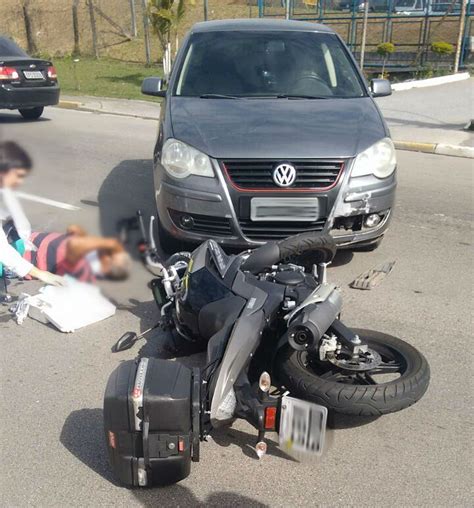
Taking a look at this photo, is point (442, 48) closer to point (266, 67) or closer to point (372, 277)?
point (266, 67)

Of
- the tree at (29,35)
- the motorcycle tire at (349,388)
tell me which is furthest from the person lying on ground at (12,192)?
the tree at (29,35)

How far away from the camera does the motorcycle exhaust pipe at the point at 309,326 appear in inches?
101

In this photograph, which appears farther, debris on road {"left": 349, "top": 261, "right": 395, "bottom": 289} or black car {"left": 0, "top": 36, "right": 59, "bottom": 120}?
black car {"left": 0, "top": 36, "right": 59, "bottom": 120}

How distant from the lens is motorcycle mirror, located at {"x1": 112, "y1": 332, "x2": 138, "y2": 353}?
12.2ft

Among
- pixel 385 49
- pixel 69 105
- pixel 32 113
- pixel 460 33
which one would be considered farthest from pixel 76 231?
pixel 385 49

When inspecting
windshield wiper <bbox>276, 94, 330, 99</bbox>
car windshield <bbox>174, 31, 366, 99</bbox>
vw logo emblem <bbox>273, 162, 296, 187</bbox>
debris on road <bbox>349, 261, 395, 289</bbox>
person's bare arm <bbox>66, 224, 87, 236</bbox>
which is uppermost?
car windshield <bbox>174, 31, 366, 99</bbox>

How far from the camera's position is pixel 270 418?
2.53m

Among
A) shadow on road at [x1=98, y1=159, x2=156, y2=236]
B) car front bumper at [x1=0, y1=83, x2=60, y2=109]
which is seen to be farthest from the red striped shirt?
car front bumper at [x1=0, y1=83, x2=60, y2=109]

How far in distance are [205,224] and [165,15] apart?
15666mm

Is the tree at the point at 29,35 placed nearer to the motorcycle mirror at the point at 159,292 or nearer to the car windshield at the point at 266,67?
the car windshield at the point at 266,67

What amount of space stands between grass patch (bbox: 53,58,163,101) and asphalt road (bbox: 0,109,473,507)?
41.8ft

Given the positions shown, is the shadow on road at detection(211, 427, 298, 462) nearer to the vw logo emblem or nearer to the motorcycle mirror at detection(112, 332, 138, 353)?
the motorcycle mirror at detection(112, 332, 138, 353)

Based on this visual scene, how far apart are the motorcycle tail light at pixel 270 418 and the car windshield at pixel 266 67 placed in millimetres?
3439

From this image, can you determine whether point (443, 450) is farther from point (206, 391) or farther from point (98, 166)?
point (98, 166)
